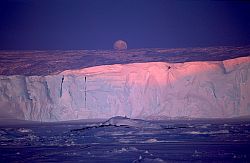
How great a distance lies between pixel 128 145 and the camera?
40.4 feet

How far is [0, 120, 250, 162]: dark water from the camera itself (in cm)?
1009

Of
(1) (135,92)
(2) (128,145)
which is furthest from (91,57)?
Result: (2) (128,145)

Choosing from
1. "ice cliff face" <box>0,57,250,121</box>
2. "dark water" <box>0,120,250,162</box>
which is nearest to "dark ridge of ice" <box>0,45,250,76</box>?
"ice cliff face" <box>0,57,250,121</box>

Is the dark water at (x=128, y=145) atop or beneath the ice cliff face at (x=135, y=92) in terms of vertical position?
beneath

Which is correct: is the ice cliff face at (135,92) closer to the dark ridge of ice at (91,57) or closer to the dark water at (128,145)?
the dark ridge of ice at (91,57)

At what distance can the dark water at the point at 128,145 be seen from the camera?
10094 mm

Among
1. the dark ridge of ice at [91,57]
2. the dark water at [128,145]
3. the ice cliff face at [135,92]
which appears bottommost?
the dark water at [128,145]

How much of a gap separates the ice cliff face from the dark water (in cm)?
540

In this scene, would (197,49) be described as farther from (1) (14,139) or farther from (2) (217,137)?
(1) (14,139)

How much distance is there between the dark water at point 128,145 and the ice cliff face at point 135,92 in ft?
17.7

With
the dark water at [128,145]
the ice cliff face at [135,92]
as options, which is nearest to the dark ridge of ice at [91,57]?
the ice cliff face at [135,92]

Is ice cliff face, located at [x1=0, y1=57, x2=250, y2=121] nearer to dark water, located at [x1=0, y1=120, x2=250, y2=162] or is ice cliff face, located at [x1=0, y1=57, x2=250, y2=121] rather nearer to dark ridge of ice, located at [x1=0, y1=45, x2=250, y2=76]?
dark ridge of ice, located at [x1=0, y1=45, x2=250, y2=76]

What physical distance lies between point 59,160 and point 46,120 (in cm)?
1314

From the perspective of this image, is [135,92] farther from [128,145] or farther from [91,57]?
[128,145]
